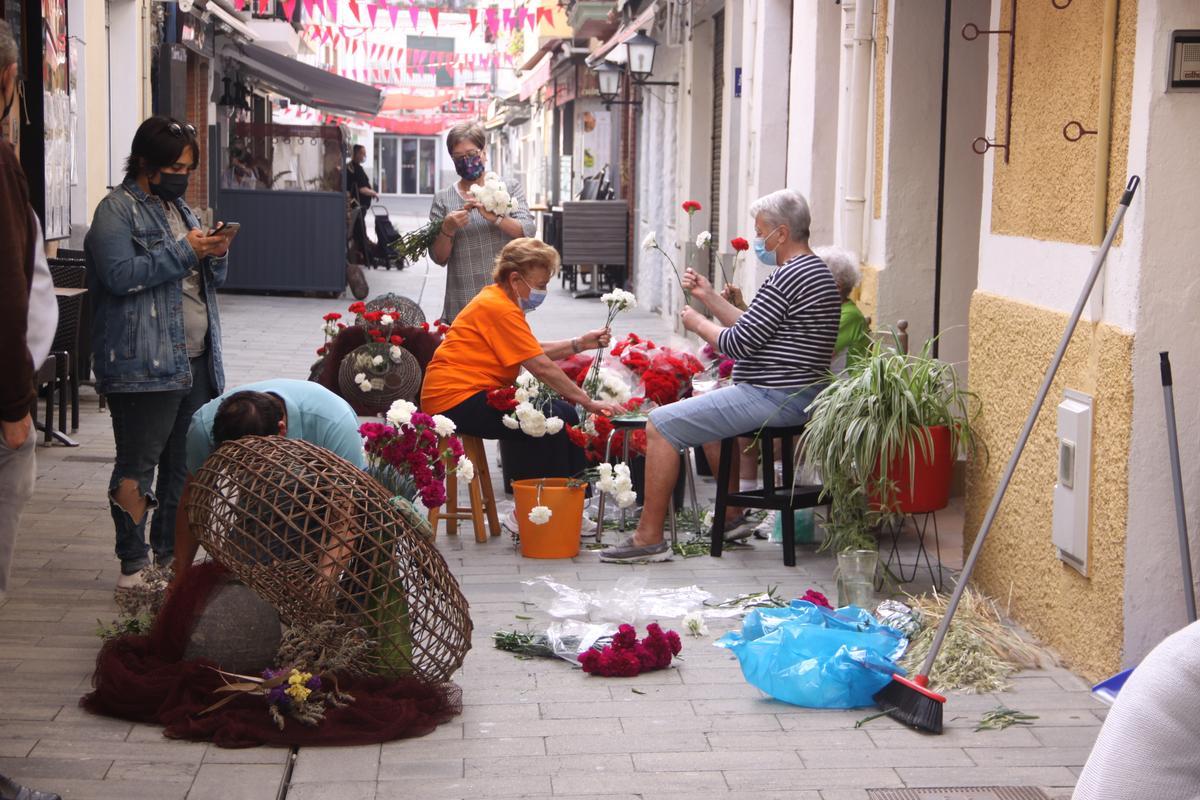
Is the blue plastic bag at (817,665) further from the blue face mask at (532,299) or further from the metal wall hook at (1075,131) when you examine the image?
the blue face mask at (532,299)

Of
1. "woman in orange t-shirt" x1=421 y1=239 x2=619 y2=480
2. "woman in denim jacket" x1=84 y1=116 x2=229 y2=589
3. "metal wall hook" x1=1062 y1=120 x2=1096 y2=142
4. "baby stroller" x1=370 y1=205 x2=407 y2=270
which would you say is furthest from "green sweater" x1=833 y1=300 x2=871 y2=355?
"baby stroller" x1=370 y1=205 x2=407 y2=270

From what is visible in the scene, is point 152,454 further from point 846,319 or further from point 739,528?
point 846,319

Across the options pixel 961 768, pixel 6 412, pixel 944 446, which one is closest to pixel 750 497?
pixel 944 446

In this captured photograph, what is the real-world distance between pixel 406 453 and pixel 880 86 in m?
4.01

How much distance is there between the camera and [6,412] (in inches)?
142

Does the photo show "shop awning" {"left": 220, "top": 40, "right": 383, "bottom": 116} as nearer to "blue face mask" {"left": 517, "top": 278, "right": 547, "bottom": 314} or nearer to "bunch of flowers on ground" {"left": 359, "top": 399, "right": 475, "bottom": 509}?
"blue face mask" {"left": 517, "top": 278, "right": 547, "bottom": 314}

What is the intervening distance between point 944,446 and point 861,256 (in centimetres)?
265

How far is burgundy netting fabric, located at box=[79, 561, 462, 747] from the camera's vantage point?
4.26m

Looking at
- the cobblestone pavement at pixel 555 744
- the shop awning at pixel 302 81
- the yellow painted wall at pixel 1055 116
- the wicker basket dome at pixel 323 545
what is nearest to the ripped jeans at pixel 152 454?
the cobblestone pavement at pixel 555 744

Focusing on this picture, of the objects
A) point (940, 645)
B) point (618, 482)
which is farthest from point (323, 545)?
point (618, 482)

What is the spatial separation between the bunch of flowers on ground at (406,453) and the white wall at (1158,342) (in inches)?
90.9

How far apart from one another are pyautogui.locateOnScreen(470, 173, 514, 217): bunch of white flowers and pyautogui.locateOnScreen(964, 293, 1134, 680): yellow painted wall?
2912mm

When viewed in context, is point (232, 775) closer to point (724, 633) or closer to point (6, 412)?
point (6, 412)

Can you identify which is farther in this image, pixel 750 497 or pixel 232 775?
pixel 750 497
